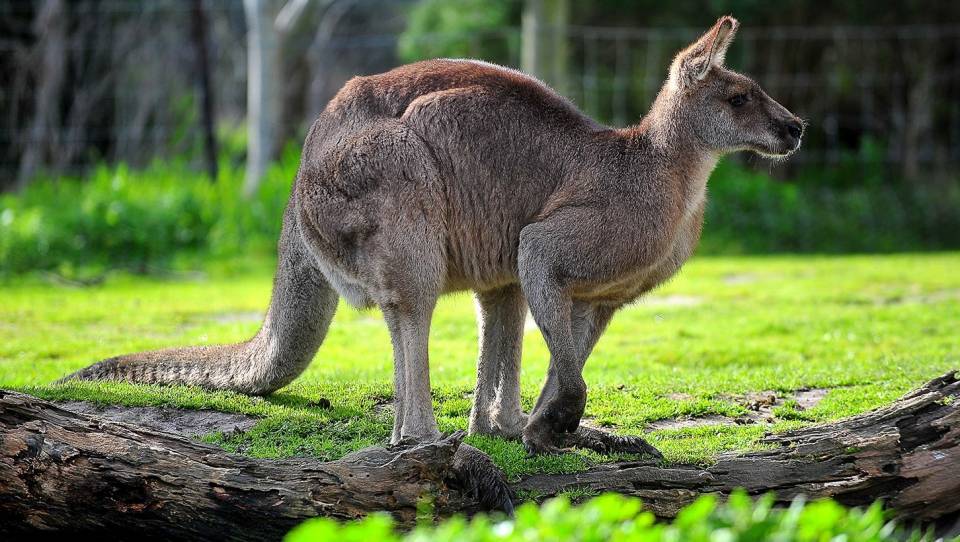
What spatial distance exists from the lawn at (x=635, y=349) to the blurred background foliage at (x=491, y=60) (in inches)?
36.2

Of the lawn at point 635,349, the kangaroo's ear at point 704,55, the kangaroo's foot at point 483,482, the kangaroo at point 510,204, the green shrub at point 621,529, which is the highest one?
the kangaroo's ear at point 704,55

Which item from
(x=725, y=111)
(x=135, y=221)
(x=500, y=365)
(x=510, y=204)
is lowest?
(x=135, y=221)

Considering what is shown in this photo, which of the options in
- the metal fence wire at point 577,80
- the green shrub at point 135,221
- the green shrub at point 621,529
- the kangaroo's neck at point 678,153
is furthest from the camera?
the metal fence wire at point 577,80

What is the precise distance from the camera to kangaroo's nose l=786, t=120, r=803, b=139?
550cm

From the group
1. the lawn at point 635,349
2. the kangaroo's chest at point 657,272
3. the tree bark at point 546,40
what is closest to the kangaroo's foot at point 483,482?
the lawn at point 635,349

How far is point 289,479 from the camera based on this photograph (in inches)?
180

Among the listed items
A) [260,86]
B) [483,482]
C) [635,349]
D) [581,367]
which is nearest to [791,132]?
[581,367]

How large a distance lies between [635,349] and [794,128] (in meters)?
3.18

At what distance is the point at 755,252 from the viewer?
13562mm

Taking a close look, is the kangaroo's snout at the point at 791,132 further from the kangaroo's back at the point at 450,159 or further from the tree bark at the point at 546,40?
the tree bark at the point at 546,40

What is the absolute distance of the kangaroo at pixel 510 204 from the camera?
529cm

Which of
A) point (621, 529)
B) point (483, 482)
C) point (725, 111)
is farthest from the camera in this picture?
point (725, 111)

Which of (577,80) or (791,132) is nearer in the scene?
(791,132)

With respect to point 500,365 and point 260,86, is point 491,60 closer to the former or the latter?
point 260,86
